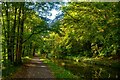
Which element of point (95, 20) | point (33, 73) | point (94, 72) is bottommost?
point (94, 72)

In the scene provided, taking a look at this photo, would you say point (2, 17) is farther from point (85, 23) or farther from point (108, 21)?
point (108, 21)

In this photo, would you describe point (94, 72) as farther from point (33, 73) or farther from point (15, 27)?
point (15, 27)

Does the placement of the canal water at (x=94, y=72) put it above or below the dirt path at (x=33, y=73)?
below

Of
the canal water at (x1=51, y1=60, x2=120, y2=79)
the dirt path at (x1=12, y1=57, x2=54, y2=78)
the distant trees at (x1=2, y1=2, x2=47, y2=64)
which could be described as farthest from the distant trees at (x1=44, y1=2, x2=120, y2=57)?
the dirt path at (x1=12, y1=57, x2=54, y2=78)

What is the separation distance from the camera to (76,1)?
1827cm

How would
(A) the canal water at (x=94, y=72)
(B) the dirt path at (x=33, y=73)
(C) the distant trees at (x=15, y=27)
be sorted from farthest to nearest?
(C) the distant trees at (x=15, y=27)
(A) the canal water at (x=94, y=72)
(B) the dirt path at (x=33, y=73)

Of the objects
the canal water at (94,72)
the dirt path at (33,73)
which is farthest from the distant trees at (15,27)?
the canal water at (94,72)

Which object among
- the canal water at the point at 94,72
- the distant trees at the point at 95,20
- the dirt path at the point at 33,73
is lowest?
the canal water at the point at 94,72

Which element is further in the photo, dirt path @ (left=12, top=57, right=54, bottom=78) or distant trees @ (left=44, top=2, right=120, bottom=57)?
dirt path @ (left=12, top=57, right=54, bottom=78)

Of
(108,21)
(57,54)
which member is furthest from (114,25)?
(57,54)

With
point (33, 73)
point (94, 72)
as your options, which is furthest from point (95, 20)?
point (94, 72)

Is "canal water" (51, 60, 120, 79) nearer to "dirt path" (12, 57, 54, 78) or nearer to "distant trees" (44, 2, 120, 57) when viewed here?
"distant trees" (44, 2, 120, 57)

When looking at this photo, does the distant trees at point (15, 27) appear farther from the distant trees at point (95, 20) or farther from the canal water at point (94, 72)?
the canal water at point (94, 72)

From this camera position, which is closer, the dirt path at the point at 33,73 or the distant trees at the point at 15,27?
the dirt path at the point at 33,73
